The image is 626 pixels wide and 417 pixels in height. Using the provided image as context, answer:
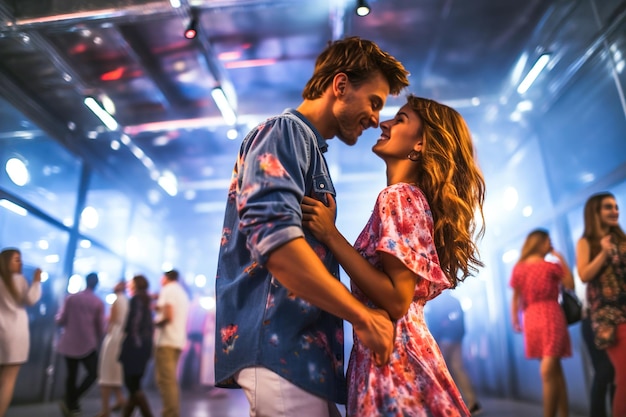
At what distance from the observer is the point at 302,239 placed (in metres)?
0.82

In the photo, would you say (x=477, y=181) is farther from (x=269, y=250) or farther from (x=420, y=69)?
(x=420, y=69)

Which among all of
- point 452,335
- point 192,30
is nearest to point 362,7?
point 192,30

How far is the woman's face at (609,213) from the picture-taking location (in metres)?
3.28

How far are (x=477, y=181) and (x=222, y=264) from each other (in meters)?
0.78

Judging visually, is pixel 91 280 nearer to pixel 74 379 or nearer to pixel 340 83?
pixel 74 379

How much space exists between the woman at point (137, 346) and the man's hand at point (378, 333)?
12.0ft

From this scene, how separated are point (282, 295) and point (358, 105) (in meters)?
0.60

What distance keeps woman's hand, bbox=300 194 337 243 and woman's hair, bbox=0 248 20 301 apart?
151 inches

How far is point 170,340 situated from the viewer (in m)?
4.05

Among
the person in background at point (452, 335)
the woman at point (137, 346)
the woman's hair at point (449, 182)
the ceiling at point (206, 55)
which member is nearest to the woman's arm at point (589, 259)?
the person in background at point (452, 335)

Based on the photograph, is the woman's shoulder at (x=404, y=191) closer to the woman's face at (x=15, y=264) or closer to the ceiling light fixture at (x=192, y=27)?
the ceiling light fixture at (x=192, y=27)

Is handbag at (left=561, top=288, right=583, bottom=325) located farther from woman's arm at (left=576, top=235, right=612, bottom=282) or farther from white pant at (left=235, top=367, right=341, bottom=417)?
white pant at (left=235, top=367, right=341, bottom=417)

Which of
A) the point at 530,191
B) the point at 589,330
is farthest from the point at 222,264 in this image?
the point at 530,191

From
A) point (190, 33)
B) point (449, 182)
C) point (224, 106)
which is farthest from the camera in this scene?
point (224, 106)
